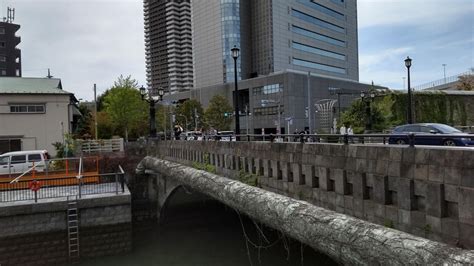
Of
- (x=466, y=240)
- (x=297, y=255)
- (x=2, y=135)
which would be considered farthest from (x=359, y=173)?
(x=2, y=135)

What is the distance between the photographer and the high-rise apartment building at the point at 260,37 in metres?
102

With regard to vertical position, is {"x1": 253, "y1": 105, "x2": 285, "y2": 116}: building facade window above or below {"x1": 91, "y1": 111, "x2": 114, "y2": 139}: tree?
above

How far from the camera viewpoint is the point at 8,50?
8500 cm

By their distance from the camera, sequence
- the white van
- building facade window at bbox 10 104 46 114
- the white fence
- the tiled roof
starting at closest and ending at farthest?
the white van → the white fence → building facade window at bbox 10 104 46 114 → the tiled roof

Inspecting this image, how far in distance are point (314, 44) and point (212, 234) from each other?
96.5 metres

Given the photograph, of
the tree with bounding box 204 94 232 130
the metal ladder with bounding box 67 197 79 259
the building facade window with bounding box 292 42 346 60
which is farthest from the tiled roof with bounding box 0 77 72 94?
the building facade window with bounding box 292 42 346 60

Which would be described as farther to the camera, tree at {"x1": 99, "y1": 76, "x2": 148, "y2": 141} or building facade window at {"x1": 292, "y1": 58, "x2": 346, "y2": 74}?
building facade window at {"x1": 292, "y1": 58, "x2": 346, "y2": 74}

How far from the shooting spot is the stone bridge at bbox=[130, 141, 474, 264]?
17.2ft

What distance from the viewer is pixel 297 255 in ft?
55.3

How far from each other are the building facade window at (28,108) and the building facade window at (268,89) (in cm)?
5282

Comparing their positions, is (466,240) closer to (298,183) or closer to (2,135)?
(298,183)

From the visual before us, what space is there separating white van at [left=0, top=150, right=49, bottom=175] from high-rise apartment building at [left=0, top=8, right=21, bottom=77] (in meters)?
67.3

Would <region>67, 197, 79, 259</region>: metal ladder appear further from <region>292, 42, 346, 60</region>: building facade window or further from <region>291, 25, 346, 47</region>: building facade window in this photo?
<region>291, 25, 346, 47</region>: building facade window

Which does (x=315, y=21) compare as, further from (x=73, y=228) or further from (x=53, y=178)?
(x=73, y=228)
